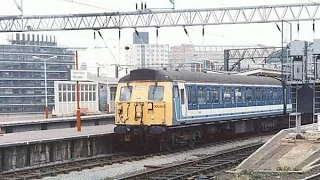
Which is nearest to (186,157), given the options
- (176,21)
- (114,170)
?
(114,170)

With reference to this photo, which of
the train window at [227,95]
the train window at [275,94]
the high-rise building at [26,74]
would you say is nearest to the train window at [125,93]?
the train window at [227,95]

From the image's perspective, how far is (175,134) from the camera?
21.2 m

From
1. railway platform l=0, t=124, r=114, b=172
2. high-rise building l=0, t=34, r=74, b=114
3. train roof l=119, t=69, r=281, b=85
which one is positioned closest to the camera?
railway platform l=0, t=124, r=114, b=172

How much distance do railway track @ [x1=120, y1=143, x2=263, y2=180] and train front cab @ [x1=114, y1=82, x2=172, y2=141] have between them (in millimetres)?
2466

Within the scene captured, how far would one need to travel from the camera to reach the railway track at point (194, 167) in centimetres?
1488

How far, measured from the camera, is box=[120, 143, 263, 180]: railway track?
14.9 m

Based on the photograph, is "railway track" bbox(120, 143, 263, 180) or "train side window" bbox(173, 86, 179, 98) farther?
"train side window" bbox(173, 86, 179, 98)

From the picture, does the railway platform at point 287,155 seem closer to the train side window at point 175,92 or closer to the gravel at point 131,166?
the gravel at point 131,166

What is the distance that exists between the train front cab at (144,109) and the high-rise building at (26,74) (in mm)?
37215

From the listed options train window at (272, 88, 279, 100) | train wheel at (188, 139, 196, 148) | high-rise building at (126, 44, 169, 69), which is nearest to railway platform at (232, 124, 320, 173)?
train wheel at (188, 139, 196, 148)

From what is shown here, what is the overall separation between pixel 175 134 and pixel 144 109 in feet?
5.33

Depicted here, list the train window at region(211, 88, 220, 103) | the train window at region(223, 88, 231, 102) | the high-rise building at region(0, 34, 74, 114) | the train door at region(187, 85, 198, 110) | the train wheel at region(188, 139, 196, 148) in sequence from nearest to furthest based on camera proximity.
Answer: the train door at region(187, 85, 198, 110)
the train wheel at region(188, 139, 196, 148)
the train window at region(211, 88, 220, 103)
the train window at region(223, 88, 231, 102)
the high-rise building at region(0, 34, 74, 114)

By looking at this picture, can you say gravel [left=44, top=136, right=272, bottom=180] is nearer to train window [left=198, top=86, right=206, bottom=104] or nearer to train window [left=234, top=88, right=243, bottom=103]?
train window [left=198, top=86, right=206, bottom=104]

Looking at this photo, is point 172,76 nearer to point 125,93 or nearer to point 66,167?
point 125,93
